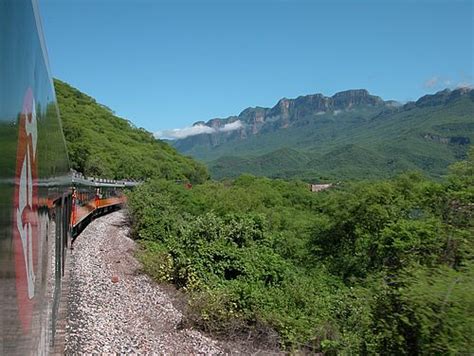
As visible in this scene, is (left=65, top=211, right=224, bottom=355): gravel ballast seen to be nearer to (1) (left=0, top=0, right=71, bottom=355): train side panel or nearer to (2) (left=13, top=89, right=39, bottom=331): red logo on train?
(2) (left=13, top=89, right=39, bottom=331): red logo on train

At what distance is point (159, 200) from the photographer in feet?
91.0

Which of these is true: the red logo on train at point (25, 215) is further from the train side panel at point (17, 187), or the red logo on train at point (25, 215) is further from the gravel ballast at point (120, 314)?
the gravel ballast at point (120, 314)

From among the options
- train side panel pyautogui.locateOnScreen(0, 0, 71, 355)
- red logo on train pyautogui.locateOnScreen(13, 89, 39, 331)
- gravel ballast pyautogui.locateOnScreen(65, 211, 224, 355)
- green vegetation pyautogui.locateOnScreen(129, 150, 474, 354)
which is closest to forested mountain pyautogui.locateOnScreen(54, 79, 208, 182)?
green vegetation pyautogui.locateOnScreen(129, 150, 474, 354)

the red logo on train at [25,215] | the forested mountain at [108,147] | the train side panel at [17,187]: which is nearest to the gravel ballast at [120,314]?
the red logo on train at [25,215]

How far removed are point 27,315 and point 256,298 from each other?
10.7 meters

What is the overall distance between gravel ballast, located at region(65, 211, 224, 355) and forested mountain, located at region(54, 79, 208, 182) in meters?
48.0

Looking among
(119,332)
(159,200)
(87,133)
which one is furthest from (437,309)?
(87,133)

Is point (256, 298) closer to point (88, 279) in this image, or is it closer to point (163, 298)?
point (163, 298)

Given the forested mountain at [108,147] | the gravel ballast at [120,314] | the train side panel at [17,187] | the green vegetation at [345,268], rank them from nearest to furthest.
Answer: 1. the train side panel at [17,187]
2. the green vegetation at [345,268]
3. the gravel ballast at [120,314]
4. the forested mountain at [108,147]

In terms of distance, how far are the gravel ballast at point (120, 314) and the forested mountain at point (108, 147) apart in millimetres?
47950

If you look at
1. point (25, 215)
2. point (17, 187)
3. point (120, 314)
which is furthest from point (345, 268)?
point (17, 187)

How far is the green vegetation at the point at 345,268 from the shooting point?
5648 millimetres

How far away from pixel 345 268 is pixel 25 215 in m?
17.4

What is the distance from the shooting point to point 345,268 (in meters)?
18.5
